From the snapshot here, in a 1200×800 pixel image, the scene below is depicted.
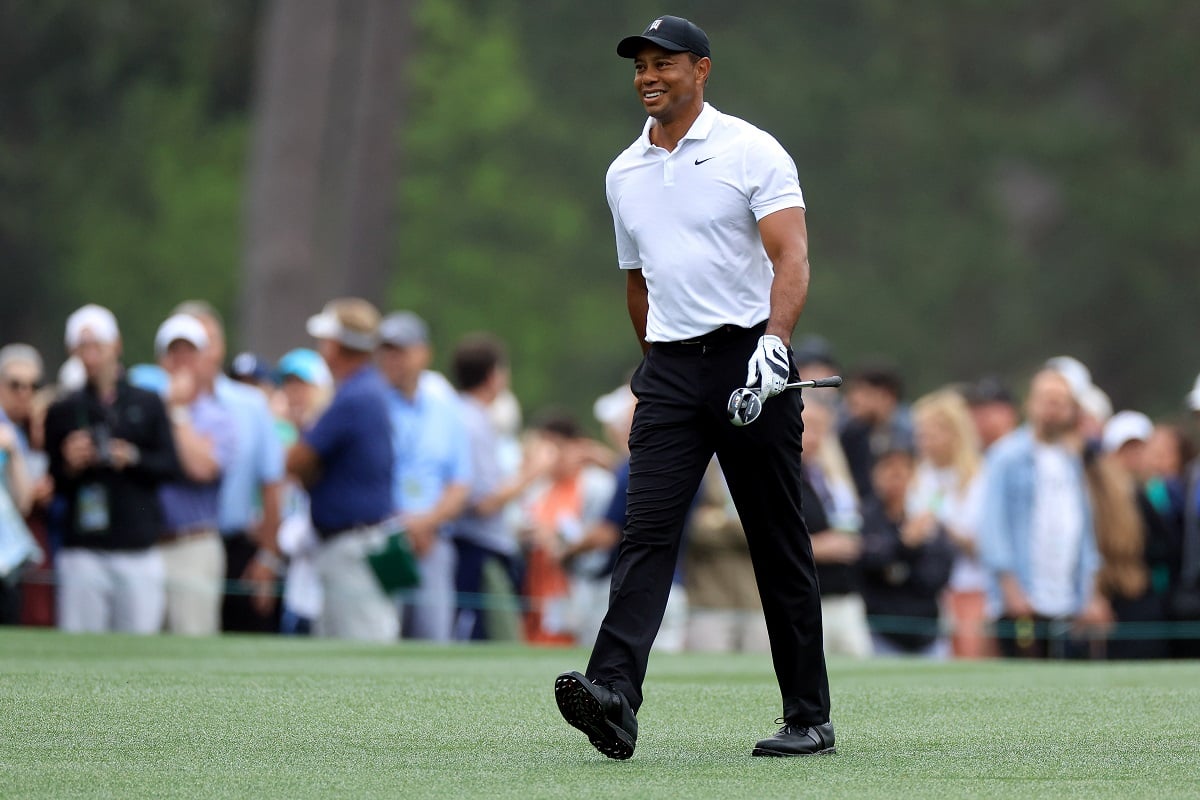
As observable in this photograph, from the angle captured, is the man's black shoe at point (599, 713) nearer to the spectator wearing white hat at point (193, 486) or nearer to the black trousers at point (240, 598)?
the spectator wearing white hat at point (193, 486)

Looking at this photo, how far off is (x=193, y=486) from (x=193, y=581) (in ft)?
1.88

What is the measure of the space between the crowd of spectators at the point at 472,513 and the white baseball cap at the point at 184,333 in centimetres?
2

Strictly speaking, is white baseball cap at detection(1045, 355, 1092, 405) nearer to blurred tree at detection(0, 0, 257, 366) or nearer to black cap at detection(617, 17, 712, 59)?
black cap at detection(617, 17, 712, 59)

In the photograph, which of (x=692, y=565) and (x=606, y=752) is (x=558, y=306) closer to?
(x=692, y=565)

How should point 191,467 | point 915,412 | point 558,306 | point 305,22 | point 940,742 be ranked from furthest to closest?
point 558,306
point 305,22
point 915,412
point 191,467
point 940,742

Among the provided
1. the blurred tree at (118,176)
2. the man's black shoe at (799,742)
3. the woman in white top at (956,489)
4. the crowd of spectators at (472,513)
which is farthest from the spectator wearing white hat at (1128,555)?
the blurred tree at (118,176)

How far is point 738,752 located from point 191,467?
6.47 meters

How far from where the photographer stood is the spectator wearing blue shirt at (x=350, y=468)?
12.9 m

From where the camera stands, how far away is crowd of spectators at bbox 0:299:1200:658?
12.9 metres

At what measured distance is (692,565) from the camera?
13.3 m

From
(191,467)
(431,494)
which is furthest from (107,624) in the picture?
(431,494)

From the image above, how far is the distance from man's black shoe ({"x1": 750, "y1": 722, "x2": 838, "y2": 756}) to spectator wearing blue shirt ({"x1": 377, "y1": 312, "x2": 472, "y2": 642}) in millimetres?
6942

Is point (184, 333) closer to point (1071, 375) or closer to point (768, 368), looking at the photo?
point (1071, 375)

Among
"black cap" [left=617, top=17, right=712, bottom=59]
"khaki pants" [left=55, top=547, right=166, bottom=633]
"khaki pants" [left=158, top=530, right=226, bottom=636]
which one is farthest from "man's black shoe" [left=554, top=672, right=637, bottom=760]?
"khaki pants" [left=158, top=530, right=226, bottom=636]
